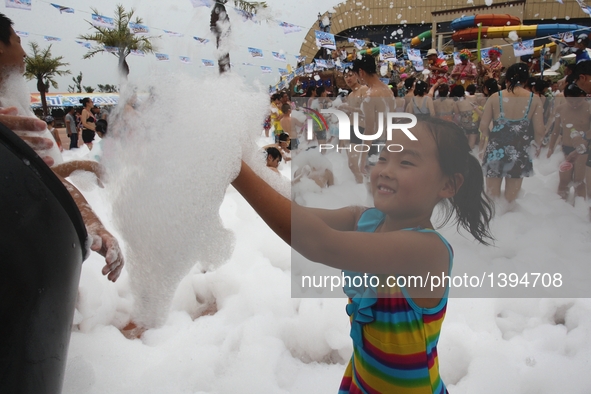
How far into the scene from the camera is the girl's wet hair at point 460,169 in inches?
47.3

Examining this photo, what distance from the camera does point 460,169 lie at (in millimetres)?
1249

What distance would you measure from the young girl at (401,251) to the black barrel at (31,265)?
0.48 m

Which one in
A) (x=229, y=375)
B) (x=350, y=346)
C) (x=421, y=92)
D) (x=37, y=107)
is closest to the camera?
(x=229, y=375)

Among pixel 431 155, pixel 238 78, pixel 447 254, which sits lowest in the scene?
pixel 447 254

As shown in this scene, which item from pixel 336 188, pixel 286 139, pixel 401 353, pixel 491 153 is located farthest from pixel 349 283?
pixel 286 139

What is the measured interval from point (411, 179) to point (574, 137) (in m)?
3.90

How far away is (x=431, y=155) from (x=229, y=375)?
4.93 ft

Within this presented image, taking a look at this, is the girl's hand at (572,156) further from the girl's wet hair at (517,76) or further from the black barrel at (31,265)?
the black barrel at (31,265)

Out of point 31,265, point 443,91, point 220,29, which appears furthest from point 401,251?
point 443,91

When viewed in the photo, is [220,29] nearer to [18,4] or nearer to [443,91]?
[443,91]

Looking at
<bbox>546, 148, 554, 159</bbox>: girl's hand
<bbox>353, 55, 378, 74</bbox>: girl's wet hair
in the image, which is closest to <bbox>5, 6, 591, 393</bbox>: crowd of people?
→ <bbox>353, 55, 378, 74</bbox>: girl's wet hair

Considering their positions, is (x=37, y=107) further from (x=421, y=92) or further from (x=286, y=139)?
(x=421, y=92)

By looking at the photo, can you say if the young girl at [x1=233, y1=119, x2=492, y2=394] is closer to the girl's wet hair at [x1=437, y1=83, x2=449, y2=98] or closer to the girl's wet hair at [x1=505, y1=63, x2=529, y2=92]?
the girl's wet hair at [x1=505, y1=63, x2=529, y2=92]

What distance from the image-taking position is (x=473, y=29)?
12648mm
